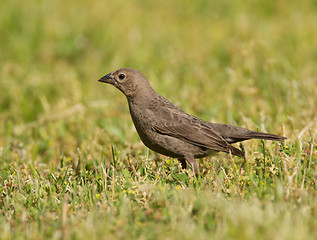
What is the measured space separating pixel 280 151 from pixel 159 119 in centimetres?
139

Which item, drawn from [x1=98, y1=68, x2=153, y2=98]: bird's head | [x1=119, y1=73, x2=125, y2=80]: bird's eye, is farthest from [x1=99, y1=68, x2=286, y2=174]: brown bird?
[x1=119, y1=73, x2=125, y2=80]: bird's eye

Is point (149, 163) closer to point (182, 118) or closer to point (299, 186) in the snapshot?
point (182, 118)

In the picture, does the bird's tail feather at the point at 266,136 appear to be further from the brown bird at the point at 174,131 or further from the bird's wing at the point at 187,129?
the bird's wing at the point at 187,129

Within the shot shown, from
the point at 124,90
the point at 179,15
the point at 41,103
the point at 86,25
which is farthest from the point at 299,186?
the point at 179,15

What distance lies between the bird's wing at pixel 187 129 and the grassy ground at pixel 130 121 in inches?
9.2

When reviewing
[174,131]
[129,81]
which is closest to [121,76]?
[129,81]

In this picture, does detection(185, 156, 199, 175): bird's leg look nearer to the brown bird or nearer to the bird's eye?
the brown bird

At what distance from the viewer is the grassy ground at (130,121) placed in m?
3.80

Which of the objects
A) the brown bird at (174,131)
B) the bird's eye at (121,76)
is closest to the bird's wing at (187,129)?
the brown bird at (174,131)

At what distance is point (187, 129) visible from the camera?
5.68 metres

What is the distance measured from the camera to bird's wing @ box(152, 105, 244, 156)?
18.1 feet

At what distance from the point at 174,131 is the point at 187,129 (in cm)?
18

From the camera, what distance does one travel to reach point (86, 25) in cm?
1120

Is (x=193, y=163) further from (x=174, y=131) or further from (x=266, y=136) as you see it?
(x=266, y=136)
